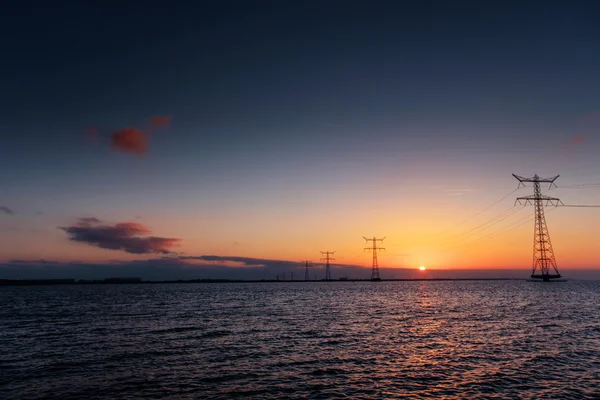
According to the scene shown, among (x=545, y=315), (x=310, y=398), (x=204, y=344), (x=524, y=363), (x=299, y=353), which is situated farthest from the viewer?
(x=545, y=315)

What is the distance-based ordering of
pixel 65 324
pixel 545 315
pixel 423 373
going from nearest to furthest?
pixel 423 373
pixel 65 324
pixel 545 315

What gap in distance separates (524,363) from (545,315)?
4458 centimetres

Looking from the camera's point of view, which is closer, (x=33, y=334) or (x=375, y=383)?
(x=375, y=383)

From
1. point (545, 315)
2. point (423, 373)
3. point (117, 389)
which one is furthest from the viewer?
point (545, 315)

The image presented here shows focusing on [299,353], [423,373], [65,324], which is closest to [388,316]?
[299,353]

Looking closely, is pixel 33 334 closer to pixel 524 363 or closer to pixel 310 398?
pixel 310 398

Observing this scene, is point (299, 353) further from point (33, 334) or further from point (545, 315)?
point (545, 315)

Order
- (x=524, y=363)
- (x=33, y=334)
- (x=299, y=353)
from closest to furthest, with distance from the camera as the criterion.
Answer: (x=524, y=363) < (x=299, y=353) < (x=33, y=334)

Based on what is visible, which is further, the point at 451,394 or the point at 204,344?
the point at 204,344

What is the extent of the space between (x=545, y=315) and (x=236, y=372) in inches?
2461

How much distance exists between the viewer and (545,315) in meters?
72.9

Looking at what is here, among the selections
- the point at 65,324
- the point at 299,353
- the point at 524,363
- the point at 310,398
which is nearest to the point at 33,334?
the point at 65,324

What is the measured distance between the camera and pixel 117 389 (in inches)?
1125

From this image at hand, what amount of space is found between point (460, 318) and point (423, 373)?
4241cm
